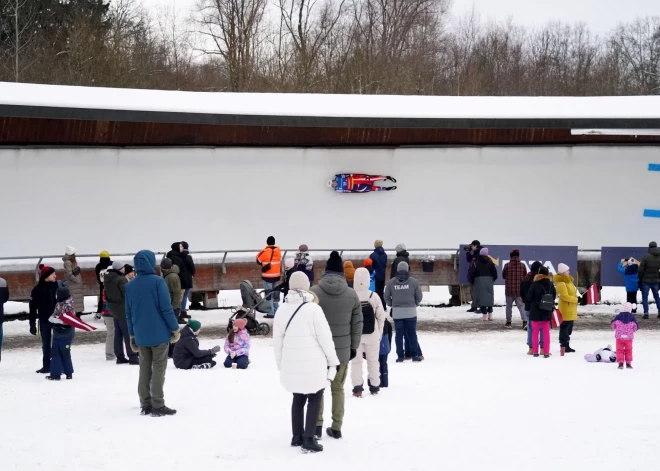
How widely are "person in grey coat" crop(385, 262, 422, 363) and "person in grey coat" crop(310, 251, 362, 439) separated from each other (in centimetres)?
378

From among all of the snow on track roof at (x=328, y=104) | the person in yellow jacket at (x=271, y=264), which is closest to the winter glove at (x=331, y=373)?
the person in yellow jacket at (x=271, y=264)

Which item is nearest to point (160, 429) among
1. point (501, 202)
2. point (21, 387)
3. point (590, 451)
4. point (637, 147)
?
point (21, 387)

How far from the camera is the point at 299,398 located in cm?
687

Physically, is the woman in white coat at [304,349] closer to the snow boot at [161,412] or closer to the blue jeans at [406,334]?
the snow boot at [161,412]

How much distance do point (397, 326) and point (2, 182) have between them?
9.21m

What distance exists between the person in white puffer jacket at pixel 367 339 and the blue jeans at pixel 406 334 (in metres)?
2.26

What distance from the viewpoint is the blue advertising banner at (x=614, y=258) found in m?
17.5

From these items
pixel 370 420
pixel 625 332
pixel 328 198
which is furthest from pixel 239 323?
pixel 328 198

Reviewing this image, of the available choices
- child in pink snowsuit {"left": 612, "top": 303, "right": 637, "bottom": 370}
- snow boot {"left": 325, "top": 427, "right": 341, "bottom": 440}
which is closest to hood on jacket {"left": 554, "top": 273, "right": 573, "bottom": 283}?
child in pink snowsuit {"left": 612, "top": 303, "right": 637, "bottom": 370}

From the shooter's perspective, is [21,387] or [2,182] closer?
[21,387]

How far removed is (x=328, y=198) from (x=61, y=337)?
30.8 feet

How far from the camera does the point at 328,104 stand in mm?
17969

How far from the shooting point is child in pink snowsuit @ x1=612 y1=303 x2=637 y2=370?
10.9 m

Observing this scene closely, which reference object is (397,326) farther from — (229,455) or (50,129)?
(50,129)
